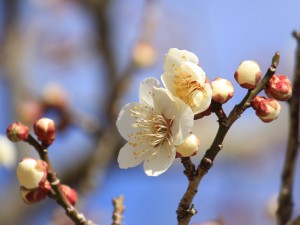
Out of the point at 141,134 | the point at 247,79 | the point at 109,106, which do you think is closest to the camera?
the point at 247,79

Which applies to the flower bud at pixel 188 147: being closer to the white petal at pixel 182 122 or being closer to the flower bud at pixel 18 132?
the white petal at pixel 182 122

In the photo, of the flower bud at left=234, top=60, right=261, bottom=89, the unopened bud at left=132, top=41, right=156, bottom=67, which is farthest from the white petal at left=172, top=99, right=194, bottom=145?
the unopened bud at left=132, top=41, right=156, bottom=67

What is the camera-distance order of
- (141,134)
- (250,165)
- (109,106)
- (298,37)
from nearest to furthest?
1. (141,134)
2. (298,37)
3. (109,106)
4. (250,165)

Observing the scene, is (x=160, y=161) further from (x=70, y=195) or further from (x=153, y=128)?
(x=70, y=195)

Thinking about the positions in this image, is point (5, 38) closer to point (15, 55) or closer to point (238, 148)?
point (15, 55)

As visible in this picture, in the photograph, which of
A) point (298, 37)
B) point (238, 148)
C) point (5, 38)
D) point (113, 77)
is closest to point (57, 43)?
point (5, 38)

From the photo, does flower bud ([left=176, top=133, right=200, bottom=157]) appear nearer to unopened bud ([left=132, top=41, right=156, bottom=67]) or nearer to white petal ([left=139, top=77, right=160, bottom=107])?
white petal ([left=139, top=77, right=160, bottom=107])
